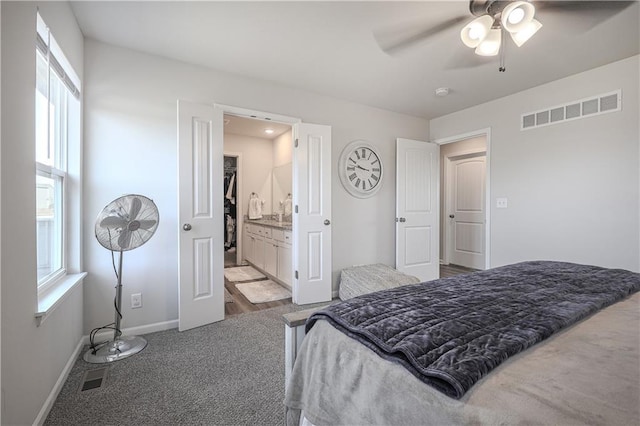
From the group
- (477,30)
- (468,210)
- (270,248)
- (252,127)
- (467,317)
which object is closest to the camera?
(467,317)

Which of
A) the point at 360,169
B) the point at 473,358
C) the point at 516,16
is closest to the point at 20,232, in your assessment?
the point at 473,358

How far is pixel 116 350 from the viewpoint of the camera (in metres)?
2.15

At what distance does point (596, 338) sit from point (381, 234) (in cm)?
301

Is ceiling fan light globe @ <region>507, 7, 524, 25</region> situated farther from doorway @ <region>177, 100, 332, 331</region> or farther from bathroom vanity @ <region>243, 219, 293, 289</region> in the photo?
bathroom vanity @ <region>243, 219, 293, 289</region>

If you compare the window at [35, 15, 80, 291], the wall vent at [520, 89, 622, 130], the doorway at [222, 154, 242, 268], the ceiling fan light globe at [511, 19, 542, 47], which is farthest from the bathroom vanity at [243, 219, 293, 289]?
the wall vent at [520, 89, 622, 130]

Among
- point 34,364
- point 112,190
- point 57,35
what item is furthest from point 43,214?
point 57,35

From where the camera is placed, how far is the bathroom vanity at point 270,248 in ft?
12.1

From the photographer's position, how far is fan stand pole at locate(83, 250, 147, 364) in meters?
2.07

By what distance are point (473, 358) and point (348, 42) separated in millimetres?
2353

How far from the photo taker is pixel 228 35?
7.34 ft

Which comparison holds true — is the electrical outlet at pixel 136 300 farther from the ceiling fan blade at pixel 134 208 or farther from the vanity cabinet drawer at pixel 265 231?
the vanity cabinet drawer at pixel 265 231

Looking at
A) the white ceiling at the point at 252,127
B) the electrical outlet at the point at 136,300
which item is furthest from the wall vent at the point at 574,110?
the electrical outlet at the point at 136,300

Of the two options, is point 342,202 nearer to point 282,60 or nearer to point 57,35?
point 282,60

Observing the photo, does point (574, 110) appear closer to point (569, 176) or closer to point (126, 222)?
point (569, 176)
